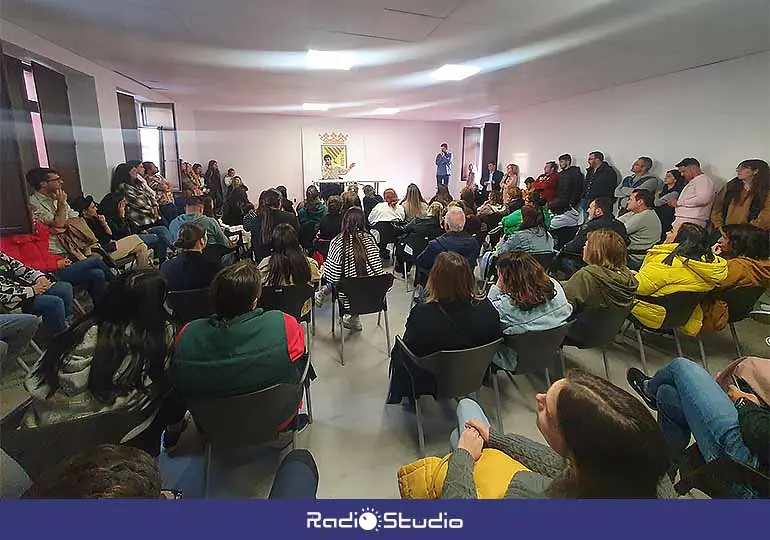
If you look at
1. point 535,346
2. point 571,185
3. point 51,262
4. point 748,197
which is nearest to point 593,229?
point 748,197

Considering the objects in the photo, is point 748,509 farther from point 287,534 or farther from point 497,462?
point 287,534

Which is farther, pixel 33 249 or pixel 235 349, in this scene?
pixel 33 249

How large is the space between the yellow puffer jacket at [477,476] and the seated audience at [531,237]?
2457mm

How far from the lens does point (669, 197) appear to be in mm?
4461

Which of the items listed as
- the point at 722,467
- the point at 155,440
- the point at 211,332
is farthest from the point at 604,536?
the point at 155,440

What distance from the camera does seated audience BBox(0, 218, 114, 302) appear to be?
2.46 meters

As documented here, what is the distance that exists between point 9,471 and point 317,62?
143 inches

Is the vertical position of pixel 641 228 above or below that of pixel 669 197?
below

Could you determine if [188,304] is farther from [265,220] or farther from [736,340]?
[736,340]

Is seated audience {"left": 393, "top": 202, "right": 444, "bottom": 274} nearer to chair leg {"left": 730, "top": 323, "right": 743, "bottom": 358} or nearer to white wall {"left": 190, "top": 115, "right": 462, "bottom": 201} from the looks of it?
chair leg {"left": 730, "top": 323, "right": 743, "bottom": 358}

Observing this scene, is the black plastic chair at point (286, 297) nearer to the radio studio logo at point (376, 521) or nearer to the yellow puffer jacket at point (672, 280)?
the radio studio logo at point (376, 521)

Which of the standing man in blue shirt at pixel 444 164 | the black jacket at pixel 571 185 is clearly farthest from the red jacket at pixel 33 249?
the standing man in blue shirt at pixel 444 164

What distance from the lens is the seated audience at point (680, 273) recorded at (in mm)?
2192

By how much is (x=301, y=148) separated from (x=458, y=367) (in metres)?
9.42
